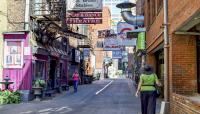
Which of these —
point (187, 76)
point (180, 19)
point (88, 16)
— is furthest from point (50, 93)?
point (180, 19)

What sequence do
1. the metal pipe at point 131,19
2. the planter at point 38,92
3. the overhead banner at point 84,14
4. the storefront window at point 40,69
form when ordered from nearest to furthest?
the planter at point 38,92, the overhead banner at point 84,14, the storefront window at point 40,69, the metal pipe at point 131,19

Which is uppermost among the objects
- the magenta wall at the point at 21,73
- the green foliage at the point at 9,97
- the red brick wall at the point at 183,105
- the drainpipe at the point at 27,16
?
the drainpipe at the point at 27,16

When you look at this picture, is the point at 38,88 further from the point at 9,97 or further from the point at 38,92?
the point at 9,97

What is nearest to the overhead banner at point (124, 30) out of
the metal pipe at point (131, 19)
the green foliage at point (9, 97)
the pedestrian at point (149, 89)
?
the metal pipe at point (131, 19)

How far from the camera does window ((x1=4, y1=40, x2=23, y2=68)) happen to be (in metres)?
21.5

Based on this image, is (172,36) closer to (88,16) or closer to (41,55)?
(88,16)

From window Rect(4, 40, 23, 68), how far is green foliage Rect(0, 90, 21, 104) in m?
2.13

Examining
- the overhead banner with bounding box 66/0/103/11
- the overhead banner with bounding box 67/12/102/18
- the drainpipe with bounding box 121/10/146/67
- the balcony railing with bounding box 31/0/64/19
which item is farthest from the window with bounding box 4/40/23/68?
the drainpipe with bounding box 121/10/146/67

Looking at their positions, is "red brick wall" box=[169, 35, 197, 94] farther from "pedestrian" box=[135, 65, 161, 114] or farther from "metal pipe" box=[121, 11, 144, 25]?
"metal pipe" box=[121, 11, 144, 25]

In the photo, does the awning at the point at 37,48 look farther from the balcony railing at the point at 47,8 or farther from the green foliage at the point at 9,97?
the green foliage at the point at 9,97

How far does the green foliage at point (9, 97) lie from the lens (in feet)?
62.1

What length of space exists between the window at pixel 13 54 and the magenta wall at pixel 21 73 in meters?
0.22

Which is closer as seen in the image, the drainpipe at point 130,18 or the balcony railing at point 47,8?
the balcony railing at point 47,8

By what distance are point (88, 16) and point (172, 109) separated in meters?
11.1
